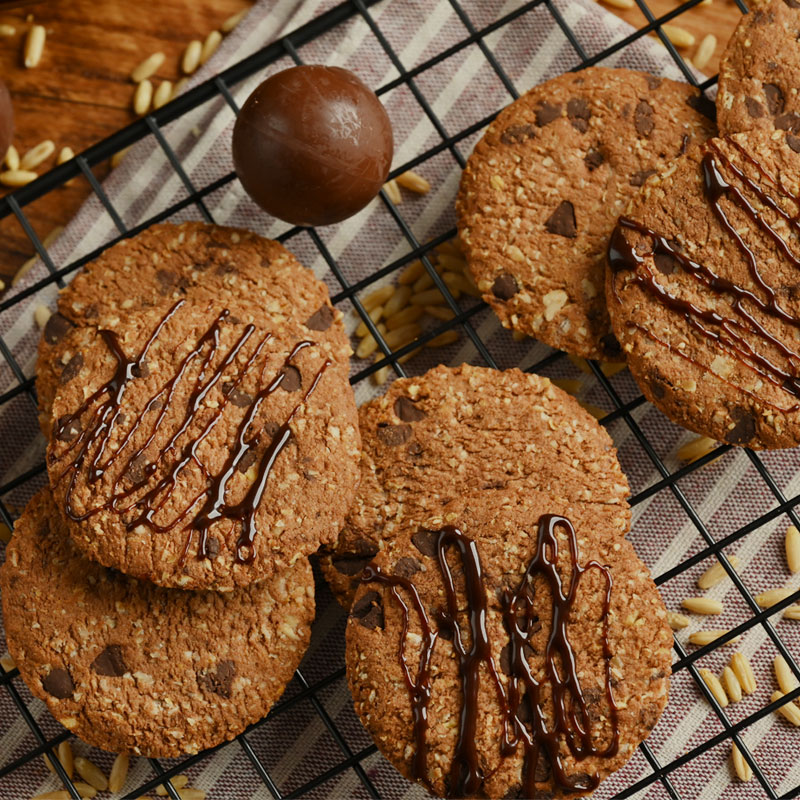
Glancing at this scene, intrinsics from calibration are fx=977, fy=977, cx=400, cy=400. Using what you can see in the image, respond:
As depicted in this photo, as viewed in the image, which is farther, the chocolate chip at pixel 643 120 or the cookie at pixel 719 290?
the chocolate chip at pixel 643 120

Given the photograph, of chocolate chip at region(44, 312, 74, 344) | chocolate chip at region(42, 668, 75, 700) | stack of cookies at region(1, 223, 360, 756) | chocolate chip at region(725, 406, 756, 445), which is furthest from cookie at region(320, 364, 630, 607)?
chocolate chip at region(44, 312, 74, 344)

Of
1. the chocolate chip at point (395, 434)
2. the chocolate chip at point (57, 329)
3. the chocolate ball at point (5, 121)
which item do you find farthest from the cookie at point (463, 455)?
the chocolate ball at point (5, 121)

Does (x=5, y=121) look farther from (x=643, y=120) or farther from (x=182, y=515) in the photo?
(x=643, y=120)

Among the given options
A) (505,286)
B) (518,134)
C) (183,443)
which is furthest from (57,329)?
(518,134)

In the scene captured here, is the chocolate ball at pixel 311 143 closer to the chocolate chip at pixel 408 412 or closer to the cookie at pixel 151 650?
the chocolate chip at pixel 408 412

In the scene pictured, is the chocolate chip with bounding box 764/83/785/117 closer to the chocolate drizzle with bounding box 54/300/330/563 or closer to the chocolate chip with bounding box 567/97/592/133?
the chocolate chip with bounding box 567/97/592/133

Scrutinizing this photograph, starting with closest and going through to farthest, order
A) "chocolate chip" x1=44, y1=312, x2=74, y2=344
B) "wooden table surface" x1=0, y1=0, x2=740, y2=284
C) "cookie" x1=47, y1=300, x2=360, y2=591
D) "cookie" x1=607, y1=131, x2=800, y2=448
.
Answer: "cookie" x1=47, y1=300, x2=360, y2=591 < "cookie" x1=607, y1=131, x2=800, y2=448 < "chocolate chip" x1=44, y1=312, x2=74, y2=344 < "wooden table surface" x1=0, y1=0, x2=740, y2=284
